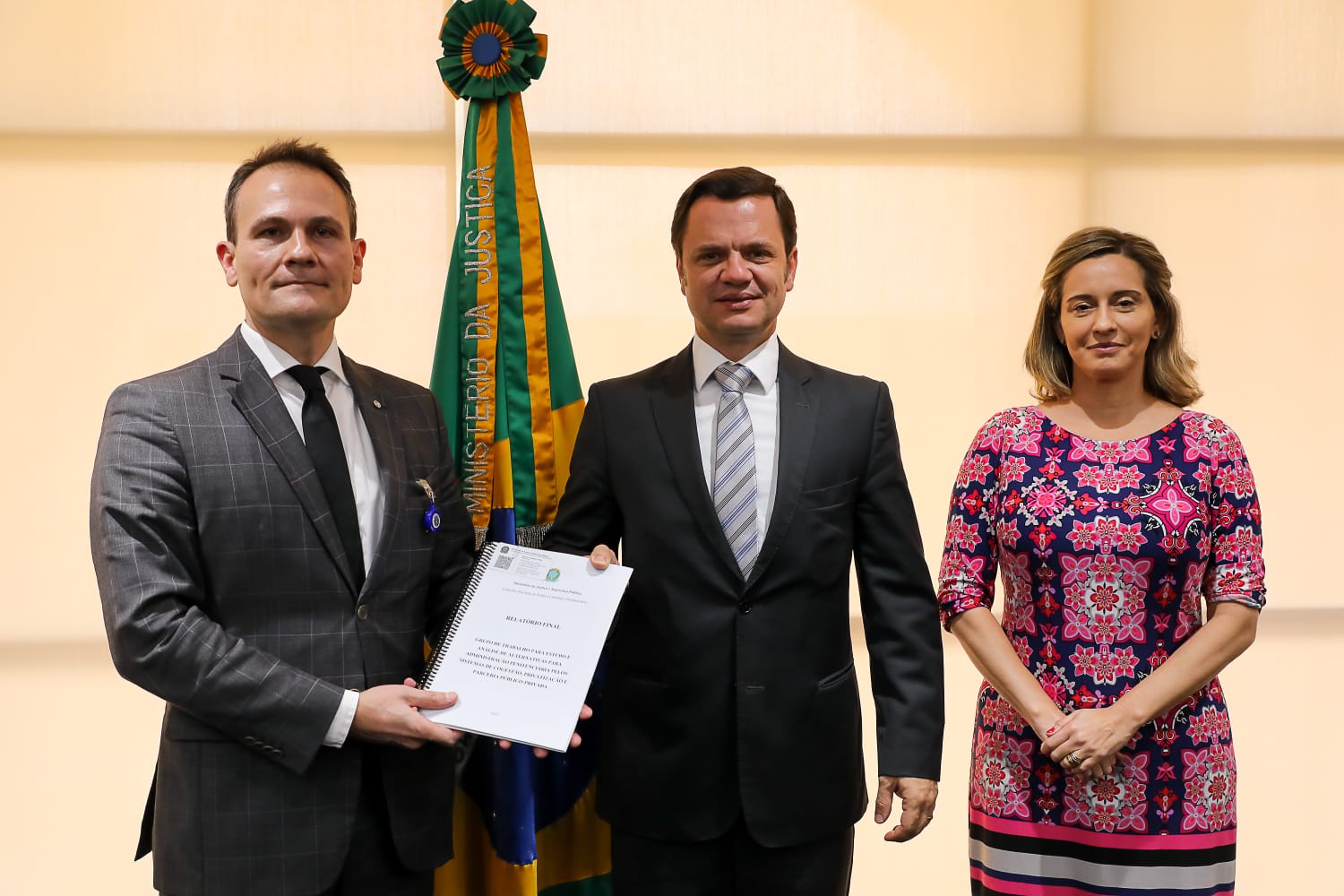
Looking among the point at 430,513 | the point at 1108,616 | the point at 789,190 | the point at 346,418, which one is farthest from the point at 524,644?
the point at 789,190

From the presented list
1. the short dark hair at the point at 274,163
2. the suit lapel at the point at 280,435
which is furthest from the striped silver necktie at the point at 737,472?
the short dark hair at the point at 274,163

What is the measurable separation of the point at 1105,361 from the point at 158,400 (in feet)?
5.23

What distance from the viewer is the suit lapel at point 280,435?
1.60 meters

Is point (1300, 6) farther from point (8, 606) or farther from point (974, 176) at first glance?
point (8, 606)

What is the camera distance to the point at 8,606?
298 centimetres

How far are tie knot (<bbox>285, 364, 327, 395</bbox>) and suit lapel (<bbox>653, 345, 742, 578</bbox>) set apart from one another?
56 centimetres

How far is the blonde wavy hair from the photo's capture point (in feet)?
6.50

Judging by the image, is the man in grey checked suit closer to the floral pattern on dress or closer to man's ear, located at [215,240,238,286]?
man's ear, located at [215,240,238,286]

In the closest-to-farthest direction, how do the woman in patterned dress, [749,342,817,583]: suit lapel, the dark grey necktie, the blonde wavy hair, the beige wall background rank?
the dark grey necktie → [749,342,817,583]: suit lapel → the woman in patterned dress → the blonde wavy hair → the beige wall background

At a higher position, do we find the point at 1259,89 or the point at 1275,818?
the point at 1259,89

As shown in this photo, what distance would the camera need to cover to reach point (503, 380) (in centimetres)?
217

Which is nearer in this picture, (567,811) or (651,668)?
(651,668)

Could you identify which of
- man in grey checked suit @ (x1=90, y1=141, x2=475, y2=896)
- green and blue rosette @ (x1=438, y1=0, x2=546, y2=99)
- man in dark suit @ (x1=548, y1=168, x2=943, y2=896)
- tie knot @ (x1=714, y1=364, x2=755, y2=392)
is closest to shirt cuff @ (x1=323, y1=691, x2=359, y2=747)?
man in grey checked suit @ (x1=90, y1=141, x2=475, y2=896)

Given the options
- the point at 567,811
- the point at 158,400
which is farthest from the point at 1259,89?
the point at 158,400
